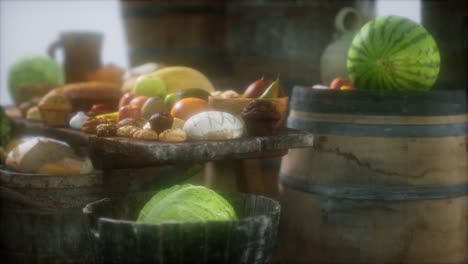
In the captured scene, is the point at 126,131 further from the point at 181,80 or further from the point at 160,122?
the point at 181,80

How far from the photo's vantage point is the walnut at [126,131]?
94.1 inches

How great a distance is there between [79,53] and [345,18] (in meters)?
1.86

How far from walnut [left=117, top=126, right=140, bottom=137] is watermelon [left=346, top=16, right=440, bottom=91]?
1.16 meters

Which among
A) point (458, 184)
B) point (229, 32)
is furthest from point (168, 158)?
point (229, 32)

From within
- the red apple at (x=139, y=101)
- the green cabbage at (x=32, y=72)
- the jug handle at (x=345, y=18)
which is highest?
the jug handle at (x=345, y=18)

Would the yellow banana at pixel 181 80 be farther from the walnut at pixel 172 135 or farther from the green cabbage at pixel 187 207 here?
the green cabbage at pixel 187 207

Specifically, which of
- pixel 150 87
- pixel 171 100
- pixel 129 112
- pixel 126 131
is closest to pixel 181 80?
pixel 150 87

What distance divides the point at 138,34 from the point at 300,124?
1.99 metres

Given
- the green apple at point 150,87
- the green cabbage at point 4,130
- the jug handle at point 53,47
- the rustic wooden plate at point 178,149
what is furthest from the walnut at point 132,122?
the jug handle at point 53,47

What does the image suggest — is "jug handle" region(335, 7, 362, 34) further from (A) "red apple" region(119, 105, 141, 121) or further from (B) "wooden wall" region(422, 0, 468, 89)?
(B) "wooden wall" region(422, 0, 468, 89)

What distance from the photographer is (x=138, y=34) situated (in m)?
4.47

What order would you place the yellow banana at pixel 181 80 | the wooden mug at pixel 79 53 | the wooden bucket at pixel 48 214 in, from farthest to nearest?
the wooden mug at pixel 79 53
the yellow banana at pixel 181 80
the wooden bucket at pixel 48 214

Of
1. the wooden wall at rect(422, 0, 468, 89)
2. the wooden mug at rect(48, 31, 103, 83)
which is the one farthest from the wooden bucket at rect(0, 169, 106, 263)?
the wooden wall at rect(422, 0, 468, 89)

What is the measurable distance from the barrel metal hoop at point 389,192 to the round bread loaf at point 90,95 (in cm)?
127
